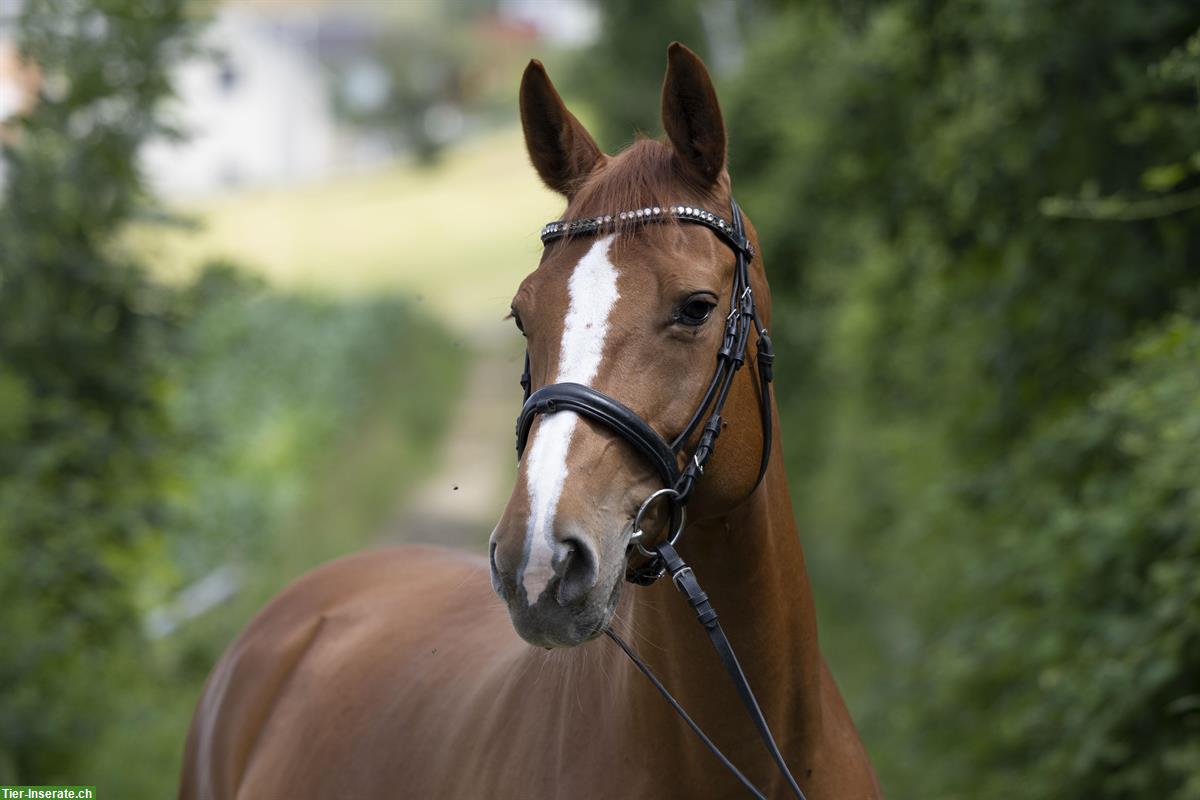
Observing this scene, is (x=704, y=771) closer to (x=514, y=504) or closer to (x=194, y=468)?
(x=514, y=504)

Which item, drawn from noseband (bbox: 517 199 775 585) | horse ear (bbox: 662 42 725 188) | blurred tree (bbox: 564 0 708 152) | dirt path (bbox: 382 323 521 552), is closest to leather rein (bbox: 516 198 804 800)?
noseband (bbox: 517 199 775 585)

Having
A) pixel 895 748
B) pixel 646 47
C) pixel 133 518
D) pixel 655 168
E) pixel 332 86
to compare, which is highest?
pixel 332 86

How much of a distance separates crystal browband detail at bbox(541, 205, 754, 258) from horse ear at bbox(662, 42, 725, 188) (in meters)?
0.11

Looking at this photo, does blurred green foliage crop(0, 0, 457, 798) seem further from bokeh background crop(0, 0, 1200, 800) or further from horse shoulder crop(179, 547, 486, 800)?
horse shoulder crop(179, 547, 486, 800)

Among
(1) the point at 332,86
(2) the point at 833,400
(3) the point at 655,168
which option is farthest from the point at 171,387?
(1) the point at 332,86

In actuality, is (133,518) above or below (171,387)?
below

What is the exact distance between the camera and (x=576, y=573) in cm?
227

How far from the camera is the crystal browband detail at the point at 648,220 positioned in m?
2.61

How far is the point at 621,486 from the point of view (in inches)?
94.4

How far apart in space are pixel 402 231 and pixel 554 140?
43.1 m

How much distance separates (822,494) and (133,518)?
328 inches

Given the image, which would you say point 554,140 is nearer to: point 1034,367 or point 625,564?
point 625,564

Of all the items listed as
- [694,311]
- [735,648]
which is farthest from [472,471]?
[694,311]

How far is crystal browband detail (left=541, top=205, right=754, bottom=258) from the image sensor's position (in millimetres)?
2605
